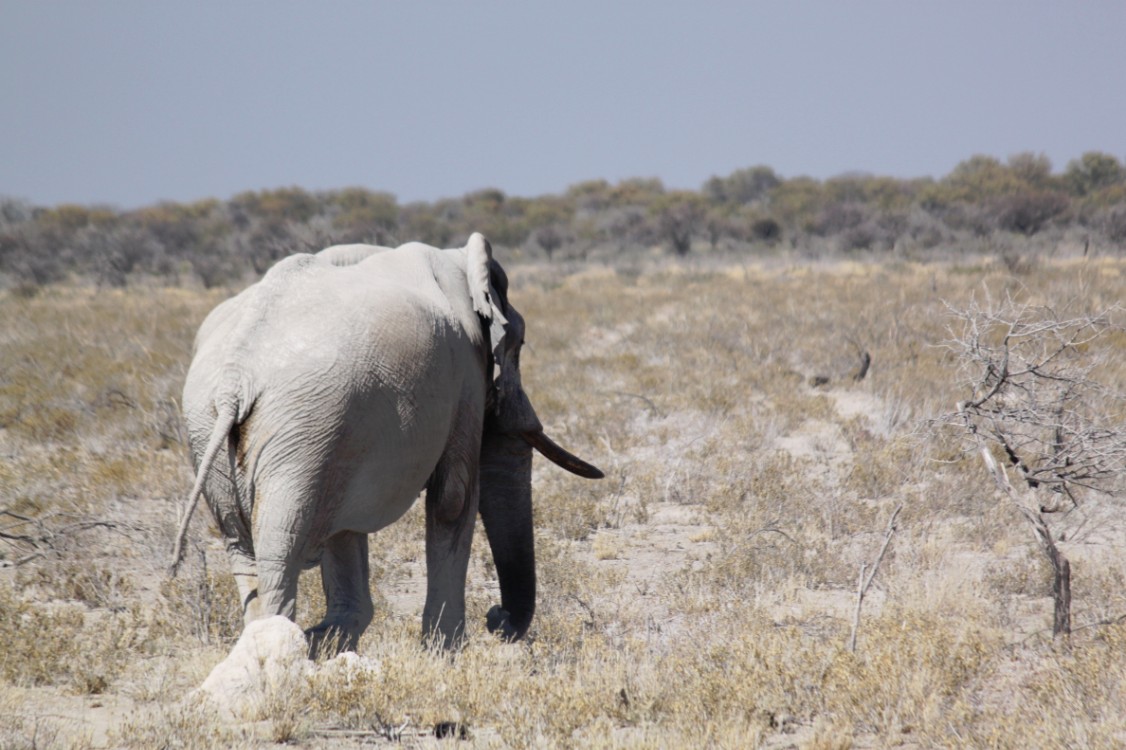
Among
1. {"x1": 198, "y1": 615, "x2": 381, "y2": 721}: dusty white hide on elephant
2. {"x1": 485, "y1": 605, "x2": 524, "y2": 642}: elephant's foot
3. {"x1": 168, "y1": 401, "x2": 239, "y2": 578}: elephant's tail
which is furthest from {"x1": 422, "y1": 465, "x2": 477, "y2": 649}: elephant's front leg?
{"x1": 168, "y1": 401, "x2": 239, "y2": 578}: elephant's tail

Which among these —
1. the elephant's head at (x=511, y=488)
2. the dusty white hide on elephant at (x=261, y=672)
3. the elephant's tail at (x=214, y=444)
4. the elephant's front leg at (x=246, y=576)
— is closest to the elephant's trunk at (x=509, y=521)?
the elephant's head at (x=511, y=488)

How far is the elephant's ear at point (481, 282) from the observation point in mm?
5289

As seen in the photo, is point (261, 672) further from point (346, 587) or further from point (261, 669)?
point (346, 587)

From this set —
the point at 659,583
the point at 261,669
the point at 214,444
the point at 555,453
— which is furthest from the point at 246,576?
the point at 659,583

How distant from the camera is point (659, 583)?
715 cm

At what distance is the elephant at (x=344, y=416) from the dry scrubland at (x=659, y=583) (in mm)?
460

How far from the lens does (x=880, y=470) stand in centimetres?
957

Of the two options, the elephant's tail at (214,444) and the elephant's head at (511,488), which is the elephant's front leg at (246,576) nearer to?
the elephant's tail at (214,444)

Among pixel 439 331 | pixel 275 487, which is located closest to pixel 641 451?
pixel 439 331

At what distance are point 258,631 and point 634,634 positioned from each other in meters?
2.59

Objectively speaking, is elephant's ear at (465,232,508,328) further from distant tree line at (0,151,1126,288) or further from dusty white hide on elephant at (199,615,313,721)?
distant tree line at (0,151,1126,288)

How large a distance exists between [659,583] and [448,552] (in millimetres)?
2235

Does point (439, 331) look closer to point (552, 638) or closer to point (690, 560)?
point (552, 638)

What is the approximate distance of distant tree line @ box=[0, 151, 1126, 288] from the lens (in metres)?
31.3
